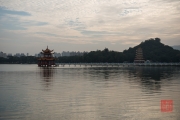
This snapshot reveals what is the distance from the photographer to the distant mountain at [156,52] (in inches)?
3968

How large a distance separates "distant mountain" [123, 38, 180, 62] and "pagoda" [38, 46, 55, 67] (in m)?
40.4

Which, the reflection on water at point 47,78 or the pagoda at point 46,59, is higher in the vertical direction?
the pagoda at point 46,59

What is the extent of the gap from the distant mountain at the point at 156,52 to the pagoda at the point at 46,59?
40.4m

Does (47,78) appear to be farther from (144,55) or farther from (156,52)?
(156,52)

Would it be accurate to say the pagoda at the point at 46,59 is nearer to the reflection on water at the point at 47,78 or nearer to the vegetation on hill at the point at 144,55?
the vegetation on hill at the point at 144,55

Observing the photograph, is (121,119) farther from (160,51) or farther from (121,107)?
(160,51)

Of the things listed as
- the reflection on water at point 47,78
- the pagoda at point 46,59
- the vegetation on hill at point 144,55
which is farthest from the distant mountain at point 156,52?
the reflection on water at point 47,78

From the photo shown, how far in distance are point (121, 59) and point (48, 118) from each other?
93344mm

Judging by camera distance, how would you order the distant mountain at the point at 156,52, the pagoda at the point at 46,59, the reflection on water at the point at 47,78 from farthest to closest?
the distant mountain at the point at 156,52, the pagoda at the point at 46,59, the reflection on water at the point at 47,78

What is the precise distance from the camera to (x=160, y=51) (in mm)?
110500

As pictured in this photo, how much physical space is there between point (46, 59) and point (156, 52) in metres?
58.8

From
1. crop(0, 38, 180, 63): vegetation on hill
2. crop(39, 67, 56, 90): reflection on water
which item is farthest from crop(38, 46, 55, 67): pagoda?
crop(39, 67, 56, 90): reflection on water

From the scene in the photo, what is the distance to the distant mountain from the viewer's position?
331ft

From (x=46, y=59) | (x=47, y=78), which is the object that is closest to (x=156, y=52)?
(x=46, y=59)
